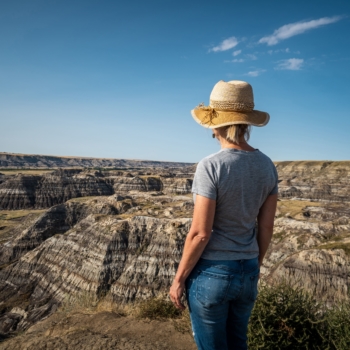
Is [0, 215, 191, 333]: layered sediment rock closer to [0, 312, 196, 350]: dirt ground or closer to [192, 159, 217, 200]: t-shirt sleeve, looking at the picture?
[0, 312, 196, 350]: dirt ground

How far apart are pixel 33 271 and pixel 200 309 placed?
47.2 m

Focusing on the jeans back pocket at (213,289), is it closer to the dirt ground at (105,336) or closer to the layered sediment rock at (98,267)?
the dirt ground at (105,336)

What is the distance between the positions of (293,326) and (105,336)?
4.84 metres

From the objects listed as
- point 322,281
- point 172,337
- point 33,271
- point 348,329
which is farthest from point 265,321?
point 33,271

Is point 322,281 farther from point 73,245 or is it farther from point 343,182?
point 343,182

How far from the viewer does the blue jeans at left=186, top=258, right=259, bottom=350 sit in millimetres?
2873

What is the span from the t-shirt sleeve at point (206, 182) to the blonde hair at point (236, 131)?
0.41 m

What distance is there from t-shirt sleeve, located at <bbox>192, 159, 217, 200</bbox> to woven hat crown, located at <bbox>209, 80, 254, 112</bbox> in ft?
2.37

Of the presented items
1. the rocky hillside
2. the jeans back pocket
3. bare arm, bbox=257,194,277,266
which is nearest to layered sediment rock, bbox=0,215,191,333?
the rocky hillside

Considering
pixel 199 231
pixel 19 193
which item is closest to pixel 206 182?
pixel 199 231

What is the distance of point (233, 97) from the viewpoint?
3.12 m

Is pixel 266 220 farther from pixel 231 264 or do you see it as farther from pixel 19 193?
pixel 19 193

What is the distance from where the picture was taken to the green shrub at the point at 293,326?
6117 millimetres

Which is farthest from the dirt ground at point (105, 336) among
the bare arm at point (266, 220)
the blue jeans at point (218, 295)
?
the bare arm at point (266, 220)
